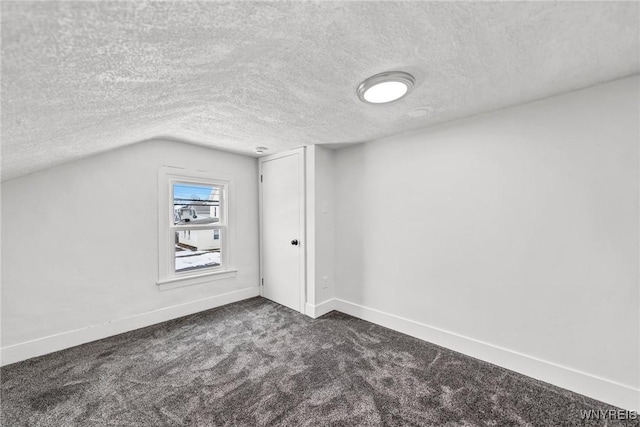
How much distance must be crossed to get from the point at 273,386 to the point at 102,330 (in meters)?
2.00

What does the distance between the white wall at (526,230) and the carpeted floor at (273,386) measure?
0.37 m

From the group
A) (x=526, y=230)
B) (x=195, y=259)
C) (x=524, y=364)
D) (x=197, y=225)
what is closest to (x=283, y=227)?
(x=197, y=225)

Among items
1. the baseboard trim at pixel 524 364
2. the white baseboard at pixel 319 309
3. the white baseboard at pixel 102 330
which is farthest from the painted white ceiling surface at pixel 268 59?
the white baseboard at pixel 319 309

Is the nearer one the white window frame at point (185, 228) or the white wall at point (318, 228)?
the white window frame at point (185, 228)

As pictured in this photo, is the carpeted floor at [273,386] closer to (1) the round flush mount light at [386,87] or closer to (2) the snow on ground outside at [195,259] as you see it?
(2) the snow on ground outside at [195,259]

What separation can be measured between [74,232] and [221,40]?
2588 mm

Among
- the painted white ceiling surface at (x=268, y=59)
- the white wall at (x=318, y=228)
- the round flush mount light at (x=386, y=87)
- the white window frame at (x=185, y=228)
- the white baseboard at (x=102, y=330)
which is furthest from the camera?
the white wall at (x=318, y=228)

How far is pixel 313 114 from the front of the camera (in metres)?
2.11

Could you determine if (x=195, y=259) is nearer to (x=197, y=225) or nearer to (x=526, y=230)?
(x=197, y=225)

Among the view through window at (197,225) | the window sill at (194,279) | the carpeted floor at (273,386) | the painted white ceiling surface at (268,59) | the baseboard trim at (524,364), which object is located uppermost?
the painted white ceiling surface at (268,59)

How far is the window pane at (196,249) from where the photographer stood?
3283 mm

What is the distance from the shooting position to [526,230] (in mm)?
1989

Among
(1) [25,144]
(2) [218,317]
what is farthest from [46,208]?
(2) [218,317]

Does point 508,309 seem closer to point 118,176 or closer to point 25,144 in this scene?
point 25,144
